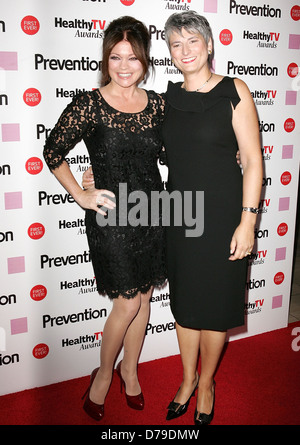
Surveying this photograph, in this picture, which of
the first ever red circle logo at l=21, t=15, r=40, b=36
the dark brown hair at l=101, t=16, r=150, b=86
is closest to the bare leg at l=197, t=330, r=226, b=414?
the dark brown hair at l=101, t=16, r=150, b=86

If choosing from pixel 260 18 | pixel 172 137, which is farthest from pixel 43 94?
pixel 260 18

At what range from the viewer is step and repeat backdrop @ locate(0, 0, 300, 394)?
2.28 m

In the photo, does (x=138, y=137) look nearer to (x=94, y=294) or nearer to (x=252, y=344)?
(x=94, y=294)

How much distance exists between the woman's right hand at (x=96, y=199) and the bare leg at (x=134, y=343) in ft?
1.83

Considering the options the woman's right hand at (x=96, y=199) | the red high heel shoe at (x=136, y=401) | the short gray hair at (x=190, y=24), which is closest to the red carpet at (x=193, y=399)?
the red high heel shoe at (x=136, y=401)

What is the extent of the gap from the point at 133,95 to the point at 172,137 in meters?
0.32

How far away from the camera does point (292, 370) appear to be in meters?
2.83

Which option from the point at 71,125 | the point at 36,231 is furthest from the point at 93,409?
the point at 71,125

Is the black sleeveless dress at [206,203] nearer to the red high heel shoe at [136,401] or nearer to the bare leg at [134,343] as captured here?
the bare leg at [134,343]

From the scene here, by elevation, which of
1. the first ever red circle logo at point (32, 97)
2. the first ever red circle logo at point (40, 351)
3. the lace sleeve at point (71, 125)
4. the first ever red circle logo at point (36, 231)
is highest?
the first ever red circle logo at point (32, 97)

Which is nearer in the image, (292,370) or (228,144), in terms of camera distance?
(228,144)

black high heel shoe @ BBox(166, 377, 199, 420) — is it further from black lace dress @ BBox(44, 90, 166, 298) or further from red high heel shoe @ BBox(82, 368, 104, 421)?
black lace dress @ BBox(44, 90, 166, 298)

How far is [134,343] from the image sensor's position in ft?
8.03

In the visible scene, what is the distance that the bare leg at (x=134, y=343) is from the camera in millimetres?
2412
